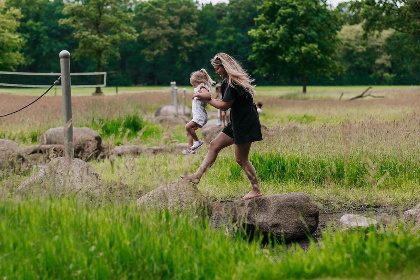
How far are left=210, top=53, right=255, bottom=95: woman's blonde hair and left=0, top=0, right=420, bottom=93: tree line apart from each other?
93.3 ft

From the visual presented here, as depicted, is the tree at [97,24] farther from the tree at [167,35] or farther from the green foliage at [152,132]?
the green foliage at [152,132]

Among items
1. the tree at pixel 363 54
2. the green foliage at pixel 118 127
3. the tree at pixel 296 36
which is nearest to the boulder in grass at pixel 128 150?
the green foliage at pixel 118 127

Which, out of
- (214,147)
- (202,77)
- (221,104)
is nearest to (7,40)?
(202,77)

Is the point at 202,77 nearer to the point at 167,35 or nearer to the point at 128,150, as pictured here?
the point at 128,150

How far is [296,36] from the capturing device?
127 feet

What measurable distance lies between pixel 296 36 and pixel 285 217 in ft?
113

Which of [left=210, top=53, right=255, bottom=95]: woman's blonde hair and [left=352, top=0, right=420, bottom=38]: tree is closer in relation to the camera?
[left=210, top=53, right=255, bottom=95]: woman's blonde hair

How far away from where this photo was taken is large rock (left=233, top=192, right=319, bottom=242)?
18.5 ft

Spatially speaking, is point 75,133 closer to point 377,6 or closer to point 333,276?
point 333,276

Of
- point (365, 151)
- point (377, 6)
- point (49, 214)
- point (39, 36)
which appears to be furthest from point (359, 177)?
point (39, 36)

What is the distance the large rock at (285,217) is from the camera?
18.5 ft

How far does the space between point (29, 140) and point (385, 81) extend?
62.4 metres

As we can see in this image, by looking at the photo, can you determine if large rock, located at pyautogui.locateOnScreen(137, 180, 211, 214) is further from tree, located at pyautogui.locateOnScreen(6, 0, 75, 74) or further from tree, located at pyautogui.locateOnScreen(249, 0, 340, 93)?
tree, located at pyautogui.locateOnScreen(6, 0, 75, 74)

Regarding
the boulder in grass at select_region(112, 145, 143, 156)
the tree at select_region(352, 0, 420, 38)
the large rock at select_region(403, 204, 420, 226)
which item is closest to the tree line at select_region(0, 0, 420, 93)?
the tree at select_region(352, 0, 420, 38)
